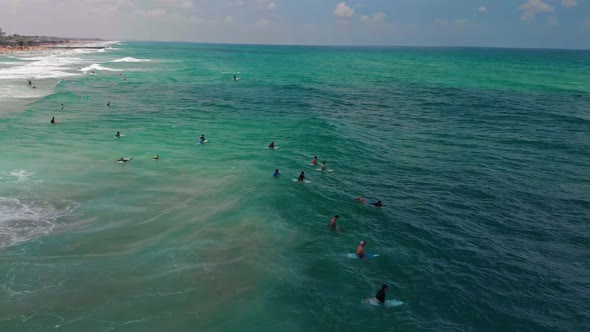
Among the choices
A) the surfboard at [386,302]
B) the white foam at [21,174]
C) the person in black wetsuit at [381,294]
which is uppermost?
the white foam at [21,174]

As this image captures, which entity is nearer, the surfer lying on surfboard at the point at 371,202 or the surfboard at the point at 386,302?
the surfboard at the point at 386,302

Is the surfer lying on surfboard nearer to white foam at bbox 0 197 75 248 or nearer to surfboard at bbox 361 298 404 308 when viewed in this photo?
surfboard at bbox 361 298 404 308

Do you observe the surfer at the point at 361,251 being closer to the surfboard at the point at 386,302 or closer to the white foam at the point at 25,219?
the surfboard at the point at 386,302

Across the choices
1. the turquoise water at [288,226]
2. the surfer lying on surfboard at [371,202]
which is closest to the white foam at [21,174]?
the turquoise water at [288,226]

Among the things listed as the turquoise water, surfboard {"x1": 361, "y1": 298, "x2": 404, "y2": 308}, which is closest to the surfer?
the turquoise water

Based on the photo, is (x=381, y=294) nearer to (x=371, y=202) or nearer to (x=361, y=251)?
(x=361, y=251)

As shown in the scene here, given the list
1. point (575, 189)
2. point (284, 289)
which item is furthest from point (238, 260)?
point (575, 189)

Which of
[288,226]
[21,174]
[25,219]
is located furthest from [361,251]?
[21,174]
